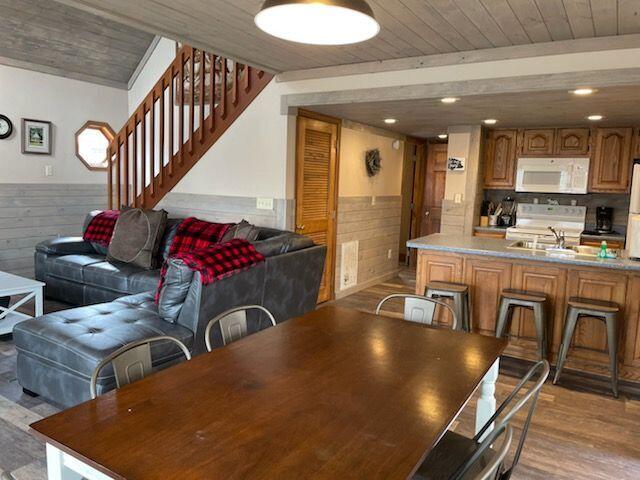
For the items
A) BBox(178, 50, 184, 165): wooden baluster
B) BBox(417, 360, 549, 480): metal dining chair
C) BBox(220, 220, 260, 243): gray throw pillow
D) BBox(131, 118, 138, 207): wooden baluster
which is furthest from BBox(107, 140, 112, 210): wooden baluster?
BBox(417, 360, 549, 480): metal dining chair

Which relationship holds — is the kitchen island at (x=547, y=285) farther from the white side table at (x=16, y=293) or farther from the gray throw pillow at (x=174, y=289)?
the white side table at (x=16, y=293)

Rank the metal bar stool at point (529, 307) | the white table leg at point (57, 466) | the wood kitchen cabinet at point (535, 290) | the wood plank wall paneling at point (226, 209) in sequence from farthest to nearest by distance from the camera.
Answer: the wood plank wall paneling at point (226, 209) → the wood kitchen cabinet at point (535, 290) → the metal bar stool at point (529, 307) → the white table leg at point (57, 466)

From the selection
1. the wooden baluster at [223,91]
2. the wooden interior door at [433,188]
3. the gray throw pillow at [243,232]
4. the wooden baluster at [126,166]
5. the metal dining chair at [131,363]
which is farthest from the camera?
the wooden interior door at [433,188]

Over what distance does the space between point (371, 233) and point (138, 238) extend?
301 centimetres

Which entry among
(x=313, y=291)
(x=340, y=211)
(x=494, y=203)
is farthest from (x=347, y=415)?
(x=494, y=203)

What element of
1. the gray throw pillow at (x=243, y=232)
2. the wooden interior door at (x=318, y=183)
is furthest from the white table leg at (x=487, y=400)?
the wooden interior door at (x=318, y=183)

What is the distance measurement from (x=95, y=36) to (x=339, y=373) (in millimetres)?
5620

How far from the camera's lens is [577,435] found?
110 inches

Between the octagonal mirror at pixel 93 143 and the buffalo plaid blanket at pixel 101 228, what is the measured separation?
1275 mm

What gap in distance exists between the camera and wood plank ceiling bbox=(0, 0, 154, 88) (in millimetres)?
5059

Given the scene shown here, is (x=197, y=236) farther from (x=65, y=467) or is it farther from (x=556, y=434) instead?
(x=65, y=467)

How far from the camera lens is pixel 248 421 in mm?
1329

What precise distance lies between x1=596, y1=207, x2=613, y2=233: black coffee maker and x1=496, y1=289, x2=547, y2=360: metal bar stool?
2758mm

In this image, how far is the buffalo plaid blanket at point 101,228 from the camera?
511 cm
